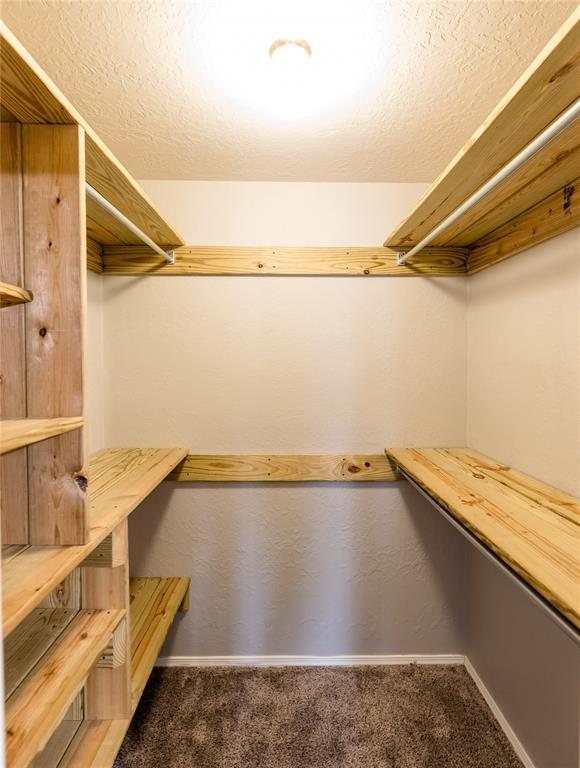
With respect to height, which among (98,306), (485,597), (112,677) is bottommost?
(485,597)

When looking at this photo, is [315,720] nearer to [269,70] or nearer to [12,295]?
[12,295]

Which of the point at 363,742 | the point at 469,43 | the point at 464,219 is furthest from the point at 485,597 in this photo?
the point at 469,43

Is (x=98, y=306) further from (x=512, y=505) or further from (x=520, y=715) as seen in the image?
(x=520, y=715)

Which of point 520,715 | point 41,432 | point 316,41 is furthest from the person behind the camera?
point 520,715

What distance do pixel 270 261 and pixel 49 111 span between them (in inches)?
40.3

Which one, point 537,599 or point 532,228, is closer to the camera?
point 537,599

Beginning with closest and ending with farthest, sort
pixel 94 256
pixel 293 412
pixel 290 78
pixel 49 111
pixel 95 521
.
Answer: pixel 49 111 → pixel 95 521 → pixel 290 78 → pixel 94 256 → pixel 293 412

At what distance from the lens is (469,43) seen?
3.40 ft

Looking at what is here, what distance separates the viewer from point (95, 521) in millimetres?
958

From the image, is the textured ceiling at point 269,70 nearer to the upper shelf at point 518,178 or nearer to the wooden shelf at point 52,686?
the upper shelf at point 518,178

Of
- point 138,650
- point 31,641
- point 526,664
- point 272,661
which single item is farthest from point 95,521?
point 526,664

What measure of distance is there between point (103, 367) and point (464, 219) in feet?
5.62

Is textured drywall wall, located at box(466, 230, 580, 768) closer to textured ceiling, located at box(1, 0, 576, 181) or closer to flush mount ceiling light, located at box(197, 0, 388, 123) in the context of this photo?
textured ceiling, located at box(1, 0, 576, 181)

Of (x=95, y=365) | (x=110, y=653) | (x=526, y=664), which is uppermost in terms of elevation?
(x=95, y=365)
